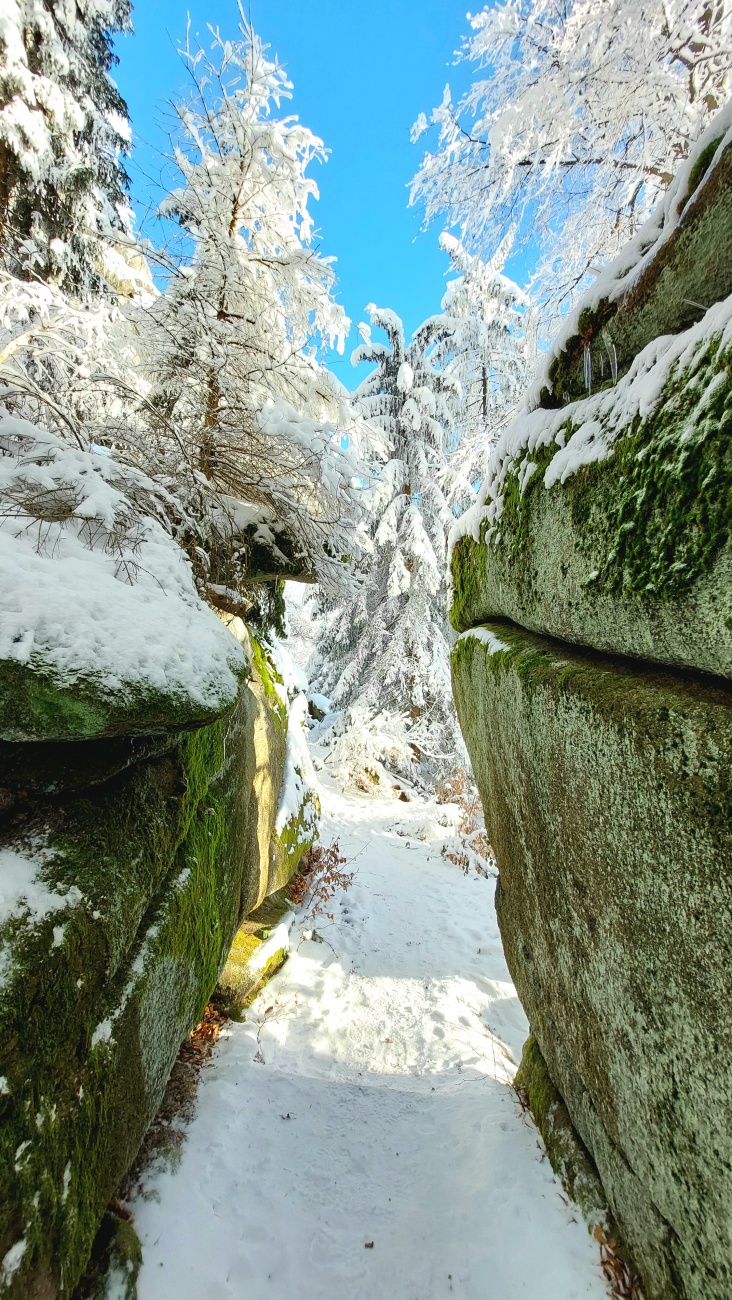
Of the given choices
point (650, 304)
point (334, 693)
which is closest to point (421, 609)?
point (334, 693)

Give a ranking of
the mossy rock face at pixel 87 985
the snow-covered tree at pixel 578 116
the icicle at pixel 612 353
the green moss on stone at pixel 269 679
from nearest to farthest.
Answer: the mossy rock face at pixel 87 985
the icicle at pixel 612 353
the snow-covered tree at pixel 578 116
the green moss on stone at pixel 269 679

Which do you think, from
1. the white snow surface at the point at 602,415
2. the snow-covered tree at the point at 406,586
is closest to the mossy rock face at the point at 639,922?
the white snow surface at the point at 602,415

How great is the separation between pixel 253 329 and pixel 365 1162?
784 cm

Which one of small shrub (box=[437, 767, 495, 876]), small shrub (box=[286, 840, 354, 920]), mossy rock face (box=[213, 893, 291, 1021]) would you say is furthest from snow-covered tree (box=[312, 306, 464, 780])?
mossy rock face (box=[213, 893, 291, 1021])

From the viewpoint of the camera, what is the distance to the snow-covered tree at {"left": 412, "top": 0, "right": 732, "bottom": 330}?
4.41 meters

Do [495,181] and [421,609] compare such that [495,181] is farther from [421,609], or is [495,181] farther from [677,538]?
[421,609]

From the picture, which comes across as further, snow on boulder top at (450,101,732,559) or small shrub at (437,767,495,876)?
small shrub at (437,767,495,876)

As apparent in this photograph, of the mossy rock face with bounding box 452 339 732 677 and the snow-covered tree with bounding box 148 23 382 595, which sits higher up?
the snow-covered tree with bounding box 148 23 382 595

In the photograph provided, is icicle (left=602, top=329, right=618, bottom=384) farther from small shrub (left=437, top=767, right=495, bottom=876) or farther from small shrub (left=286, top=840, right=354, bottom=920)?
small shrub (left=437, top=767, right=495, bottom=876)

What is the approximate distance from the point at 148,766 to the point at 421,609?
990 centimetres

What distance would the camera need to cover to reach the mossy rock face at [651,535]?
4.76 feet

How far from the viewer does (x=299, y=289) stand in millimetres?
5773

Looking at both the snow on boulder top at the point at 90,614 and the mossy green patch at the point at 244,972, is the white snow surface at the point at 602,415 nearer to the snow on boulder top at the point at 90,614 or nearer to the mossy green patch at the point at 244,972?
the snow on boulder top at the point at 90,614

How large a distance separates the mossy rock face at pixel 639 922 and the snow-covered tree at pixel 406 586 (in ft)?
28.9
